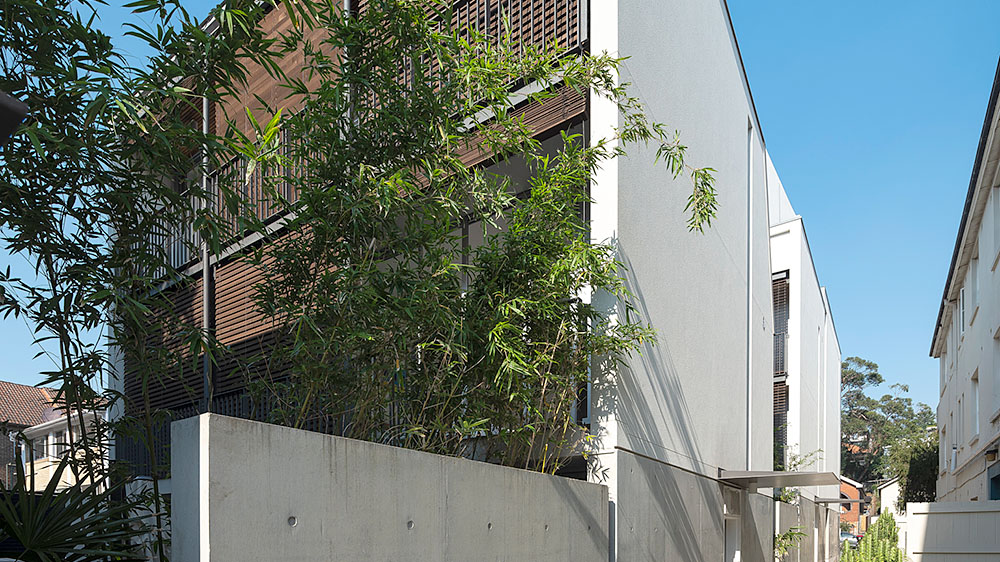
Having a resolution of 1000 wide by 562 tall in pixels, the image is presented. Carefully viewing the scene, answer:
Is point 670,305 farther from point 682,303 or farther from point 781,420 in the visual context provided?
point 781,420

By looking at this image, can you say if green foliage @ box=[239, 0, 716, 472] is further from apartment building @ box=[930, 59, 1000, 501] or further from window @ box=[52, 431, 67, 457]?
apartment building @ box=[930, 59, 1000, 501]

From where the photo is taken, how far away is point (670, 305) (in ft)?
24.9

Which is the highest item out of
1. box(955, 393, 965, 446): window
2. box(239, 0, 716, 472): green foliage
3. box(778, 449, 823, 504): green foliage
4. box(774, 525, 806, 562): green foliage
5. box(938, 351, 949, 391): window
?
box(239, 0, 716, 472): green foliage

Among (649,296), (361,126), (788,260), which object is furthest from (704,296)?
(788,260)

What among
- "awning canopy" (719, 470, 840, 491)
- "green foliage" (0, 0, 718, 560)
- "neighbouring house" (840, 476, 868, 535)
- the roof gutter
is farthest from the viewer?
"neighbouring house" (840, 476, 868, 535)

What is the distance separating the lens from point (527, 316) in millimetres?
5035

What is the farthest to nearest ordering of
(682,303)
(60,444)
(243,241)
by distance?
(682,303) → (243,241) → (60,444)

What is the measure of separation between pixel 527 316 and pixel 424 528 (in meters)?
1.75

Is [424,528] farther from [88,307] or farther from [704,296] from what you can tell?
[704,296]

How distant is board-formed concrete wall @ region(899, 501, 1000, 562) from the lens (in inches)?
255

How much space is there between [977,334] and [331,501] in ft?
48.2

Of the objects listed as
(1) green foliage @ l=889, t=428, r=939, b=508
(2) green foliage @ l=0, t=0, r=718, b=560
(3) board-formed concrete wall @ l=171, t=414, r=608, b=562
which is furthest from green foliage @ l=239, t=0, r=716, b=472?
(1) green foliage @ l=889, t=428, r=939, b=508

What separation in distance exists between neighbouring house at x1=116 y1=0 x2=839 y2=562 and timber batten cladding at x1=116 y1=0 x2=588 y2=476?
2 cm

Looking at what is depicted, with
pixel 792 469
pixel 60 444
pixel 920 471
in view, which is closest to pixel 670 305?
pixel 60 444
